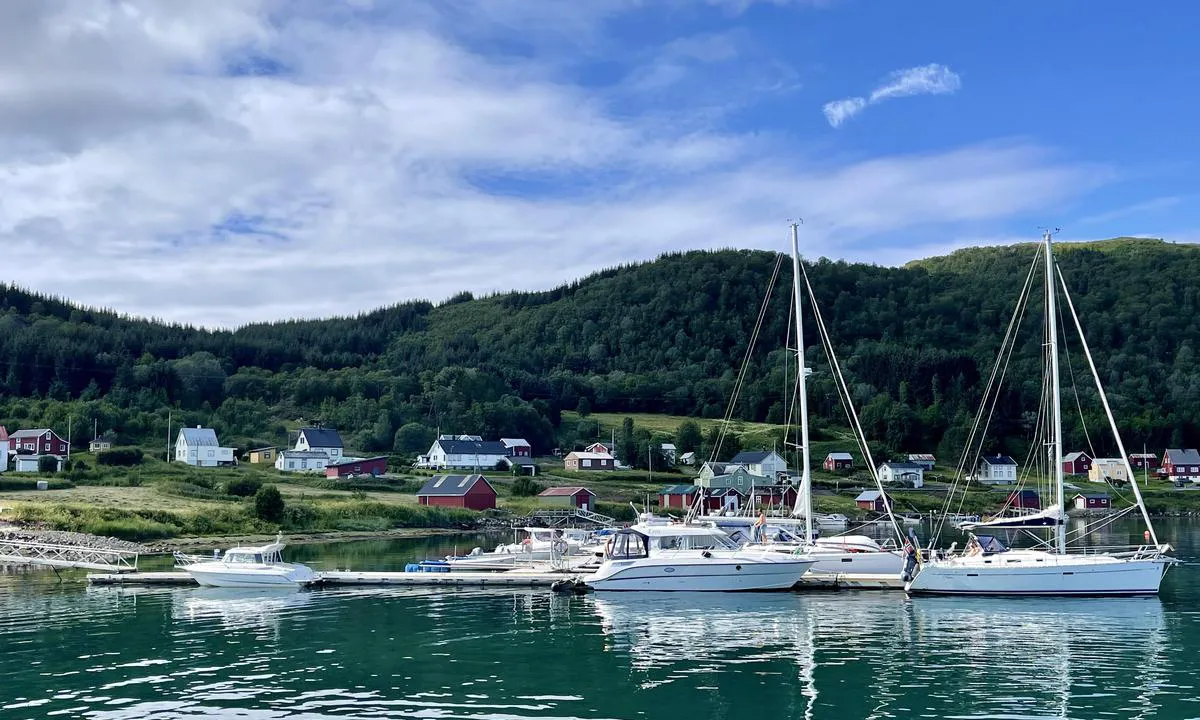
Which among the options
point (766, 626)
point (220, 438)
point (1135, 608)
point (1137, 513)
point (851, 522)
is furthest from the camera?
point (220, 438)

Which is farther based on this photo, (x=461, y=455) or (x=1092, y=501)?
(x=461, y=455)

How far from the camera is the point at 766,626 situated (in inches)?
1396

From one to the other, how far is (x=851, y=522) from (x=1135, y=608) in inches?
2572

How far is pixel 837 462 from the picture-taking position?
151m

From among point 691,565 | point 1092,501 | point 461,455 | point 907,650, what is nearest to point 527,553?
point 691,565

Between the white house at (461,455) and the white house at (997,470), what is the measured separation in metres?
74.1

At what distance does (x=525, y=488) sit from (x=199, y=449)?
46316mm

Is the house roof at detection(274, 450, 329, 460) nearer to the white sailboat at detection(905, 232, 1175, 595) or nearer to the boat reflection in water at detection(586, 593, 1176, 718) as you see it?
the boat reflection in water at detection(586, 593, 1176, 718)

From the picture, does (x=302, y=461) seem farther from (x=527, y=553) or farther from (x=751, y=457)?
(x=527, y=553)

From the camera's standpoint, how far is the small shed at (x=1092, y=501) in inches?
5187

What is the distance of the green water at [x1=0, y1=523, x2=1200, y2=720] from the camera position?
24.0 metres

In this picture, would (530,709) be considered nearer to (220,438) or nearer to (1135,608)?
(1135,608)

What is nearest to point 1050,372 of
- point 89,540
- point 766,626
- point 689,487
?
point 766,626

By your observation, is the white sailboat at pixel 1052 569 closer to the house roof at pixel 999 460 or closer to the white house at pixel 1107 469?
the house roof at pixel 999 460
